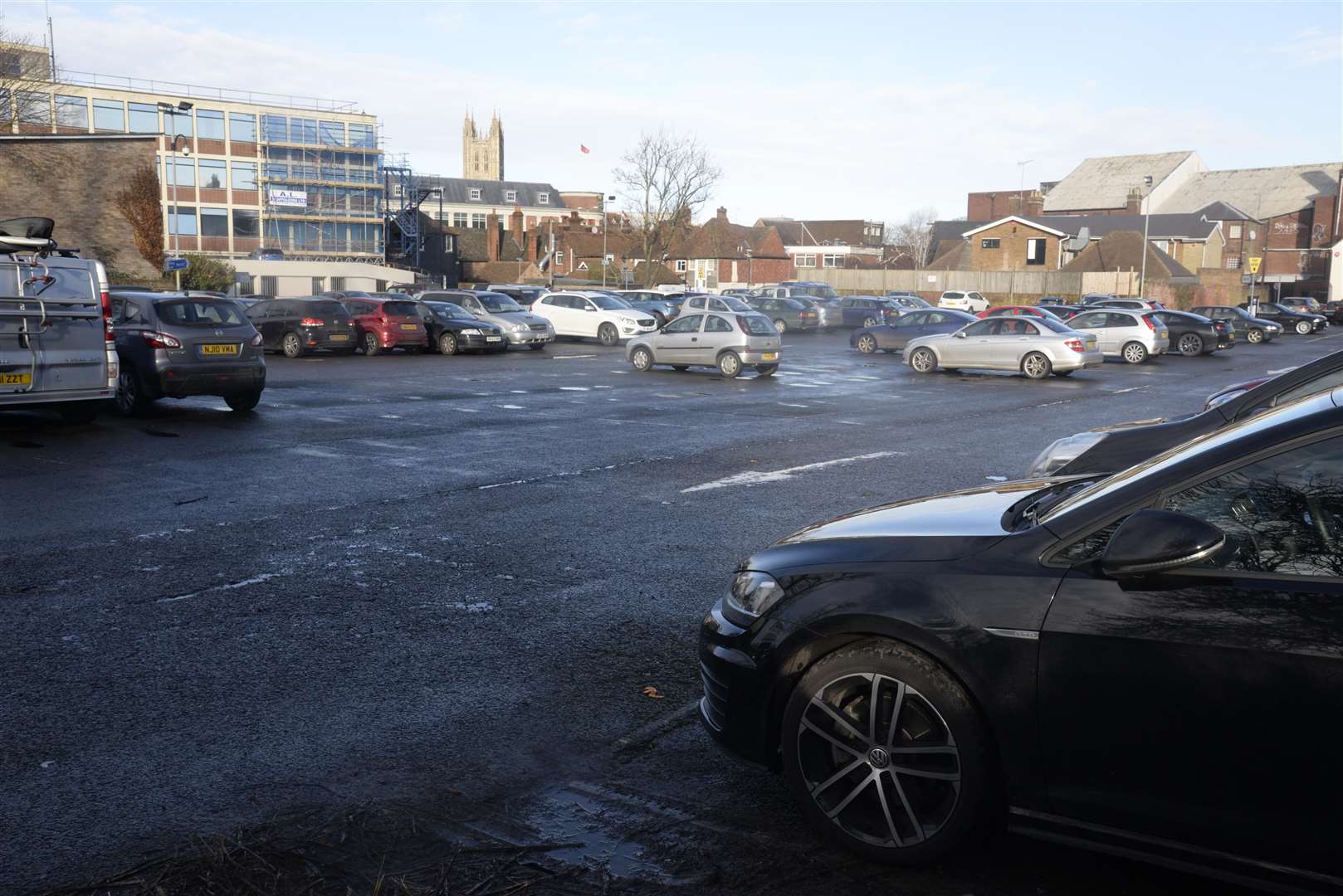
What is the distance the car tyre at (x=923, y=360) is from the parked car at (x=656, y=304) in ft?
39.2

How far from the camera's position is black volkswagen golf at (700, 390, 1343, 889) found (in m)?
3.05

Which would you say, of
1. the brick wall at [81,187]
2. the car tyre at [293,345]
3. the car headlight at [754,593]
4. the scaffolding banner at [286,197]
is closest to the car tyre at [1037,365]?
the car tyre at [293,345]

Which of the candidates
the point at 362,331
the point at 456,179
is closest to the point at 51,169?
the point at 362,331

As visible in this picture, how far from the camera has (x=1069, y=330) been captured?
88.0 feet

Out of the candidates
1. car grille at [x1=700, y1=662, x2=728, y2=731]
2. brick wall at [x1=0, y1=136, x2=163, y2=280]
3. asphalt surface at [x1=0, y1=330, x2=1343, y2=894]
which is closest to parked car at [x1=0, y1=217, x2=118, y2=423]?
asphalt surface at [x1=0, y1=330, x2=1343, y2=894]

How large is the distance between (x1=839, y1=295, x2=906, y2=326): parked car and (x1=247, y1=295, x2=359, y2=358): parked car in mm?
23564

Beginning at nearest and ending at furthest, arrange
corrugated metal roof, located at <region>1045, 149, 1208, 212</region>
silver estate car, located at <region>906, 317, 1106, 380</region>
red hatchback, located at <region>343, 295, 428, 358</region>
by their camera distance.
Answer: silver estate car, located at <region>906, 317, 1106, 380</region>
red hatchback, located at <region>343, 295, 428, 358</region>
corrugated metal roof, located at <region>1045, 149, 1208, 212</region>

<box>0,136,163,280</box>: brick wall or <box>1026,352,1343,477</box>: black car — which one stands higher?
<box>0,136,163,280</box>: brick wall

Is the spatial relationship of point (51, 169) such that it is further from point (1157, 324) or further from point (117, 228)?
point (1157, 324)

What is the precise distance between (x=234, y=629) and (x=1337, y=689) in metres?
5.19

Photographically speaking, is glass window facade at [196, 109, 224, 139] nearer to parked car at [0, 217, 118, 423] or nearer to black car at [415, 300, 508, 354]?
black car at [415, 300, 508, 354]

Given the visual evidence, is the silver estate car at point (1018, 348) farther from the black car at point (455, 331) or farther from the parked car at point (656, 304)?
the parked car at point (656, 304)

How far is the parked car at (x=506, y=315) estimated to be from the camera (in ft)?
112

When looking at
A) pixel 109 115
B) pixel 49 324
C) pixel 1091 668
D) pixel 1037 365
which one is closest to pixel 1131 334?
pixel 1037 365
